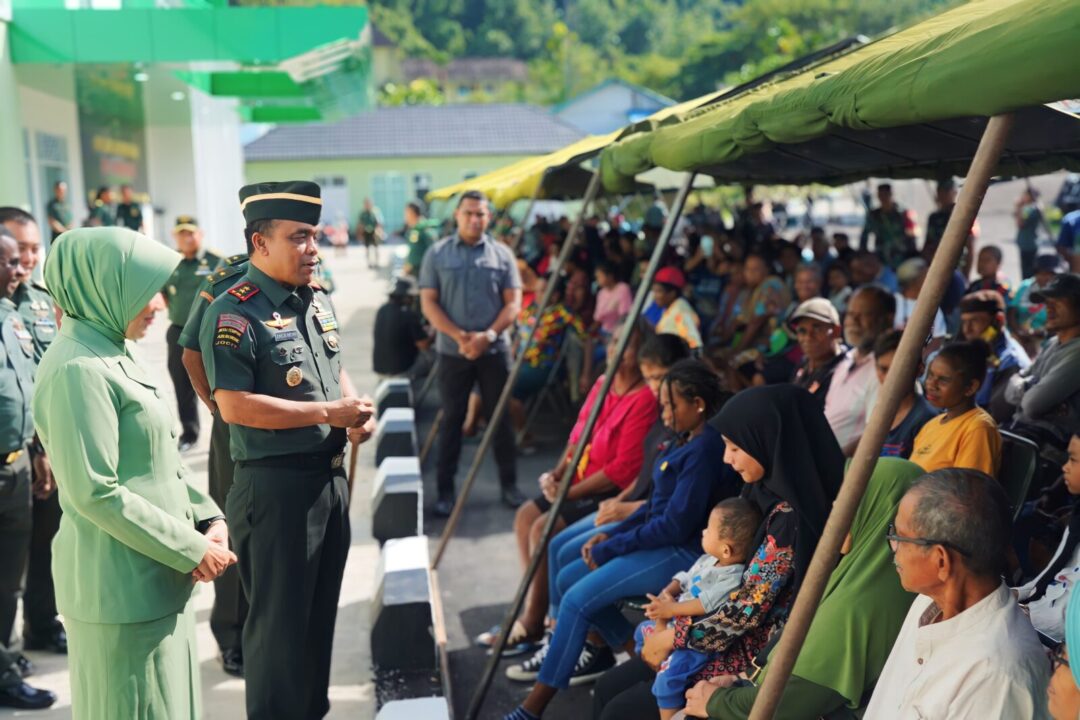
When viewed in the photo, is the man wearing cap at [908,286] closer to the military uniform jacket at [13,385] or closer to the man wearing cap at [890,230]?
the man wearing cap at [890,230]

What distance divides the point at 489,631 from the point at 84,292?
3.06 m

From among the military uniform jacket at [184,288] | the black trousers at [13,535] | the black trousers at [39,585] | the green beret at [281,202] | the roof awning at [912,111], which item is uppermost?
the roof awning at [912,111]

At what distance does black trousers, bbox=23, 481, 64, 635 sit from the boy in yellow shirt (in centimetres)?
376

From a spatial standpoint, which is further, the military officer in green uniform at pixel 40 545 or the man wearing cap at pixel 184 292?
the man wearing cap at pixel 184 292

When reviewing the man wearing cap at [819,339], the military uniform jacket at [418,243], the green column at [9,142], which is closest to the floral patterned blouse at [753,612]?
the man wearing cap at [819,339]

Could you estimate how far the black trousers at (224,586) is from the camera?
13.9ft

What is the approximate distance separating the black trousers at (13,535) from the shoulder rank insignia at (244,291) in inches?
61.6

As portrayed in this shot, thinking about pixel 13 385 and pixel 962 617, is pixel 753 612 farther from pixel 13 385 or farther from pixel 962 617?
pixel 13 385

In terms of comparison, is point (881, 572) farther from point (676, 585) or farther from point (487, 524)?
point (487, 524)

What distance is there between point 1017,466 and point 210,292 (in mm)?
3009

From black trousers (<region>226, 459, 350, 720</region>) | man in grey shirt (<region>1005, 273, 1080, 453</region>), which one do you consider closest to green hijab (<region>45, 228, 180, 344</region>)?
black trousers (<region>226, 459, 350, 720</region>)

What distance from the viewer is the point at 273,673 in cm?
340

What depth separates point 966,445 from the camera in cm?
384

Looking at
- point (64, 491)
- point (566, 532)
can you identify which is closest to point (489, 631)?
point (566, 532)
